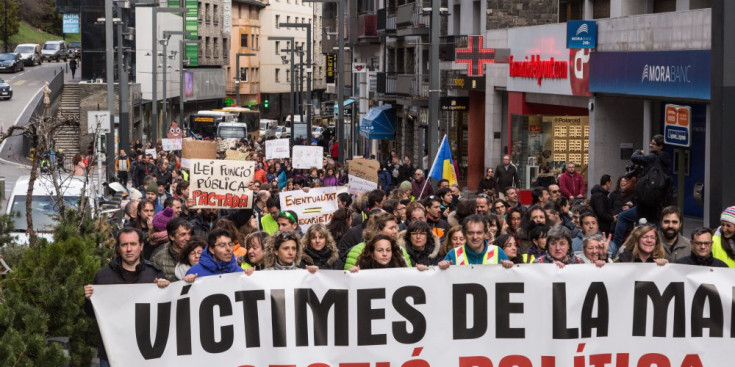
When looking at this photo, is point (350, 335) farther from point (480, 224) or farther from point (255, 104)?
point (255, 104)

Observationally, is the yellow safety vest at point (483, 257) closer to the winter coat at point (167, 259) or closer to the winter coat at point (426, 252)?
the winter coat at point (426, 252)

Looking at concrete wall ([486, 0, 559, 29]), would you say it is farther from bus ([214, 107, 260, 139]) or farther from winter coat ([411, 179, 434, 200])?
bus ([214, 107, 260, 139])

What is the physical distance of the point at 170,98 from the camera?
8319cm

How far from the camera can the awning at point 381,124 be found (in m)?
57.7

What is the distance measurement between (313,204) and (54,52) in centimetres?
8488

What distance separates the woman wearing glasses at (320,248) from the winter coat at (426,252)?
54 cm

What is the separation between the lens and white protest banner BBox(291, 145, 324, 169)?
3262 centimetres

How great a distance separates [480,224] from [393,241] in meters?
0.75

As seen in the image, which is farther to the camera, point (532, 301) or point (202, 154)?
point (202, 154)

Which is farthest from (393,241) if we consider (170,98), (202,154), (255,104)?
(255,104)

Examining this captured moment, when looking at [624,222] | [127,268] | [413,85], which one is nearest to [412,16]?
[413,85]

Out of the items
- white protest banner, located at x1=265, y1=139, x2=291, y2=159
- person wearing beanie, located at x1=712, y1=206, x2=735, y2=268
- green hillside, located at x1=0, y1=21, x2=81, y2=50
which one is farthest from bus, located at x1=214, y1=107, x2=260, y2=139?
person wearing beanie, located at x1=712, y1=206, x2=735, y2=268

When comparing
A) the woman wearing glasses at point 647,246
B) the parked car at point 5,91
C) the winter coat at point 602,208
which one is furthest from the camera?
the parked car at point 5,91

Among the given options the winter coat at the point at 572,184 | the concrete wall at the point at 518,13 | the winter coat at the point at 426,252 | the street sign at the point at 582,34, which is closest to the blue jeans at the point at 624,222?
the winter coat at the point at 426,252
